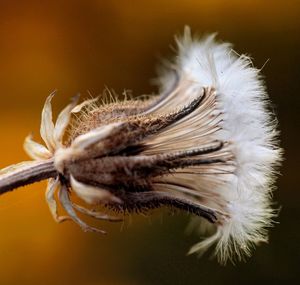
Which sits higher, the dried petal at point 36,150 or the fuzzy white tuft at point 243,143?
the fuzzy white tuft at point 243,143

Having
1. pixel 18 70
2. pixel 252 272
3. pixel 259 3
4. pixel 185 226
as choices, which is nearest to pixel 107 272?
pixel 185 226

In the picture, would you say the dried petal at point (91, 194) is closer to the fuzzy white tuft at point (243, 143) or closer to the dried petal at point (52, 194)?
the dried petal at point (52, 194)

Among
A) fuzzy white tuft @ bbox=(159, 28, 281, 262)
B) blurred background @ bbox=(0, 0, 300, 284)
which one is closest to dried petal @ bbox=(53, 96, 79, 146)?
fuzzy white tuft @ bbox=(159, 28, 281, 262)

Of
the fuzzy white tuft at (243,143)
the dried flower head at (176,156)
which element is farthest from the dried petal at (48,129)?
the fuzzy white tuft at (243,143)

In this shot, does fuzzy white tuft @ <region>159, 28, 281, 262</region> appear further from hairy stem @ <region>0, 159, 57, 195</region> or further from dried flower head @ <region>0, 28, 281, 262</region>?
hairy stem @ <region>0, 159, 57, 195</region>

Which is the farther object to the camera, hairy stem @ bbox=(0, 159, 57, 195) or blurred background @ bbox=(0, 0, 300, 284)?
blurred background @ bbox=(0, 0, 300, 284)

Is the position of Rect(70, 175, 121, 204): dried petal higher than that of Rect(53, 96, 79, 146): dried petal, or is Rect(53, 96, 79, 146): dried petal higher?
Rect(53, 96, 79, 146): dried petal

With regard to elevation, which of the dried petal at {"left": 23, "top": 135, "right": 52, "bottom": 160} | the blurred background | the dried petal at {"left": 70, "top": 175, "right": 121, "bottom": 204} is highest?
the blurred background
